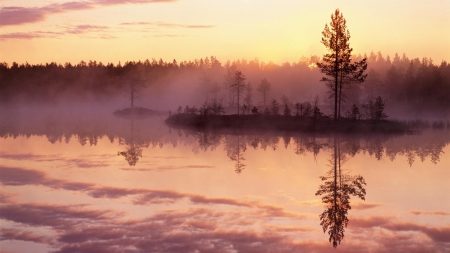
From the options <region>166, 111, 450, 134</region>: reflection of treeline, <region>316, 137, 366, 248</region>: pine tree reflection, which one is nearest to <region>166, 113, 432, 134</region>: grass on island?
<region>166, 111, 450, 134</region>: reflection of treeline

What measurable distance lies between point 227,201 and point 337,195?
4.60 metres

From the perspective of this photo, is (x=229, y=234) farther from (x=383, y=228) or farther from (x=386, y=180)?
(x=386, y=180)

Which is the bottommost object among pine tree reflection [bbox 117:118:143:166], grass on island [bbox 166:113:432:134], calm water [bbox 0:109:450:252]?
calm water [bbox 0:109:450:252]

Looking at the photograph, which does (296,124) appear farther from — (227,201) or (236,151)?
(227,201)

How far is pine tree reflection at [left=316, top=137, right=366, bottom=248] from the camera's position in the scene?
1460 centimetres

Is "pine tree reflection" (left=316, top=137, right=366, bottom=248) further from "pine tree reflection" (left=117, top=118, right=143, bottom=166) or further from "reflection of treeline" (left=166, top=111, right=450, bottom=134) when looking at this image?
"reflection of treeline" (left=166, top=111, right=450, bottom=134)

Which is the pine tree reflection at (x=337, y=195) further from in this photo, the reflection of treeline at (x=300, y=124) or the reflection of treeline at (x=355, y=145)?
the reflection of treeline at (x=300, y=124)

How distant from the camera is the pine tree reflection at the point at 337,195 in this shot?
14602 millimetres

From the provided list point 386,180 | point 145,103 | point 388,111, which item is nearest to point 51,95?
point 145,103

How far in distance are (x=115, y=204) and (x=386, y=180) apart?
12621 millimetres

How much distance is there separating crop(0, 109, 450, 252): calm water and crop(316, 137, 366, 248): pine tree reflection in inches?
1.7

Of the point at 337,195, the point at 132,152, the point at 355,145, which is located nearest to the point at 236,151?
the point at 132,152

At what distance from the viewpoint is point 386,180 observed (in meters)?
22.5

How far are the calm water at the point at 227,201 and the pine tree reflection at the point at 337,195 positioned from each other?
0.04 m
